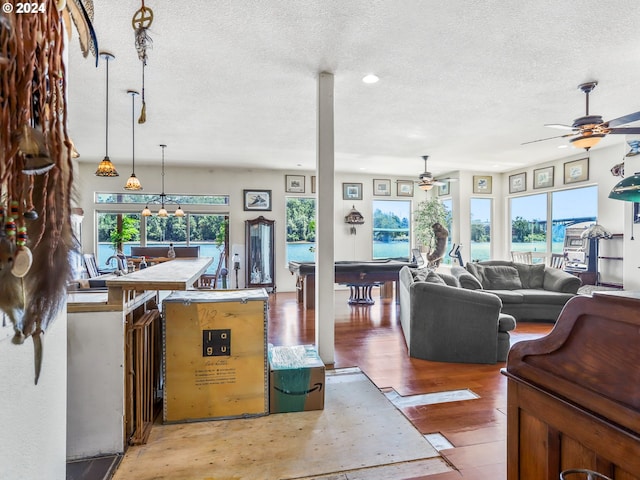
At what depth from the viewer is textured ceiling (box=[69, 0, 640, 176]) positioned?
262 centimetres

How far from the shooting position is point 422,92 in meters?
4.08

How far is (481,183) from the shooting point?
29.5ft

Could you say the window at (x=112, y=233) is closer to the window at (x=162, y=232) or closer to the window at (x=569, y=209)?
the window at (x=162, y=232)

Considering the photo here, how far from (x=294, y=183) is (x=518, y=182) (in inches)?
212

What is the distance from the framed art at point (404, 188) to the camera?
9.55 meters

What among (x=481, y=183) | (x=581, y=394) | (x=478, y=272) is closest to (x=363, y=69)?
(x=581, y=394)

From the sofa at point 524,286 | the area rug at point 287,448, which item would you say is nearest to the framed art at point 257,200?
the sofa at point 524,286

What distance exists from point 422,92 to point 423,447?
140 inches

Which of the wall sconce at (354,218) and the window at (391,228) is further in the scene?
the window at (391,228)

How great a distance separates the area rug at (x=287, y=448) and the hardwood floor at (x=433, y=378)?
0.18 m

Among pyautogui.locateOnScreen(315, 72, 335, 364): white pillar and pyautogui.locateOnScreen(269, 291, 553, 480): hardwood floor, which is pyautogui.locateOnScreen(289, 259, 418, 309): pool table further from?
pyautogui.locateOnScreen(315, 72, 335, 364): white pillar

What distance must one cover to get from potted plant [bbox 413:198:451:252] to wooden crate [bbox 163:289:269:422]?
710 cm

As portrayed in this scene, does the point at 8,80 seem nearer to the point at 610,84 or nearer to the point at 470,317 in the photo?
the point at 470,317

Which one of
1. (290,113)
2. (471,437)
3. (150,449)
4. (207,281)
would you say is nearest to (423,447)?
(471,437)
